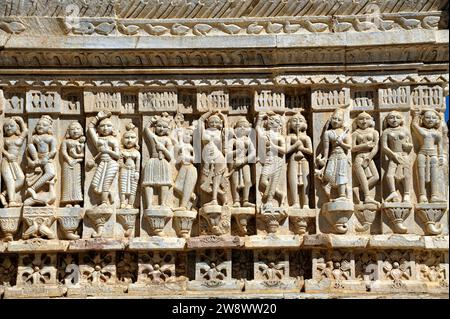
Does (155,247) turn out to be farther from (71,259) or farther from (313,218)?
(313,218)

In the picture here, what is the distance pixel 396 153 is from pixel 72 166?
395 cm

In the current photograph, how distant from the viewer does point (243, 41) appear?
10.2m

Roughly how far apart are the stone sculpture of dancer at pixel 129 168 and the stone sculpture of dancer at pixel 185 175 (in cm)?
51

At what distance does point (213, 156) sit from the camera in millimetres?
10211

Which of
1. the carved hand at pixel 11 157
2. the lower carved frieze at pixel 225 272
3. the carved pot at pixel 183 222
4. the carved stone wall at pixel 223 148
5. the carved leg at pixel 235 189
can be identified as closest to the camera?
the lower carved frieze at pixel 225 272

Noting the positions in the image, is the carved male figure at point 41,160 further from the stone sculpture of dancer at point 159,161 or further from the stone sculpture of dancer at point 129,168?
the stone sculpture of dancer at point 159,161

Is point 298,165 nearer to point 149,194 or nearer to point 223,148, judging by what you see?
point 223,148

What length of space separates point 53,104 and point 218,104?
6.78ft

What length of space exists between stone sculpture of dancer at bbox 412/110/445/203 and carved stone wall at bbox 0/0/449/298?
0.08ft

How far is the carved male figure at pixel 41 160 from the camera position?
10234 mm

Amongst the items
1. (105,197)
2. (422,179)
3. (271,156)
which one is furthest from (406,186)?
(105,197)

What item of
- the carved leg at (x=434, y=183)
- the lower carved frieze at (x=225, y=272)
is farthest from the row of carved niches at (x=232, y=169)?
the lower carved frieze at (x=225, y=272)

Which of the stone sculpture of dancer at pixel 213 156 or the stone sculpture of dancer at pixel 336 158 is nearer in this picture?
the stone sculpture of dancer at pixel 336 158

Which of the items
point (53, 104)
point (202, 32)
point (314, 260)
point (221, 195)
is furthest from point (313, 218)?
point (53, 104)
